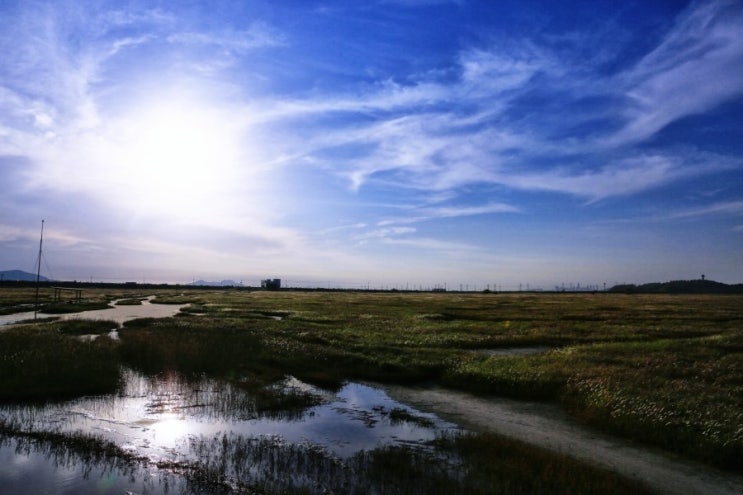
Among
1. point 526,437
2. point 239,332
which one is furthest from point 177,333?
point 526,437

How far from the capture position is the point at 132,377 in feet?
81.8

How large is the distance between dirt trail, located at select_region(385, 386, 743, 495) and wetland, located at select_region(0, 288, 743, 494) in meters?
0.09

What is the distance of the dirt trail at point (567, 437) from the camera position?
1315 cm

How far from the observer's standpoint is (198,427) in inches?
678

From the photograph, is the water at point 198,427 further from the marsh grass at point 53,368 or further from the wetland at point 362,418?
the marsh grass at point 53,368

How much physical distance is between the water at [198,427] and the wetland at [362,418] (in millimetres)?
78

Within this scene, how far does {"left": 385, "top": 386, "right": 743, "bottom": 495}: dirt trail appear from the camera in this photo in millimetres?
13148

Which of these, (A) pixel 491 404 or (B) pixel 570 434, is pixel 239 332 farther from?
(B) pixel 570 434

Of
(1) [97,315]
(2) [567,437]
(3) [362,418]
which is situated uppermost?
(1) [97,315]

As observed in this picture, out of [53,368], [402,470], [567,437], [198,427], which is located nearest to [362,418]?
[402,470]

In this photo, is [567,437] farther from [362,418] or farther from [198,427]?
[198,427]

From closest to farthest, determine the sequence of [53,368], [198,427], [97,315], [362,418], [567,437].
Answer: [567,437]
[198,427]
[362,418]
[53,368]
[97,315]

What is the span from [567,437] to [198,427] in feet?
45.1

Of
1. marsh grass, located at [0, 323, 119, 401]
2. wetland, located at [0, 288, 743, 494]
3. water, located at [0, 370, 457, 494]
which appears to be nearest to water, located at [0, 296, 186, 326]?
wetland, located at [0, 288, 743, 494]
